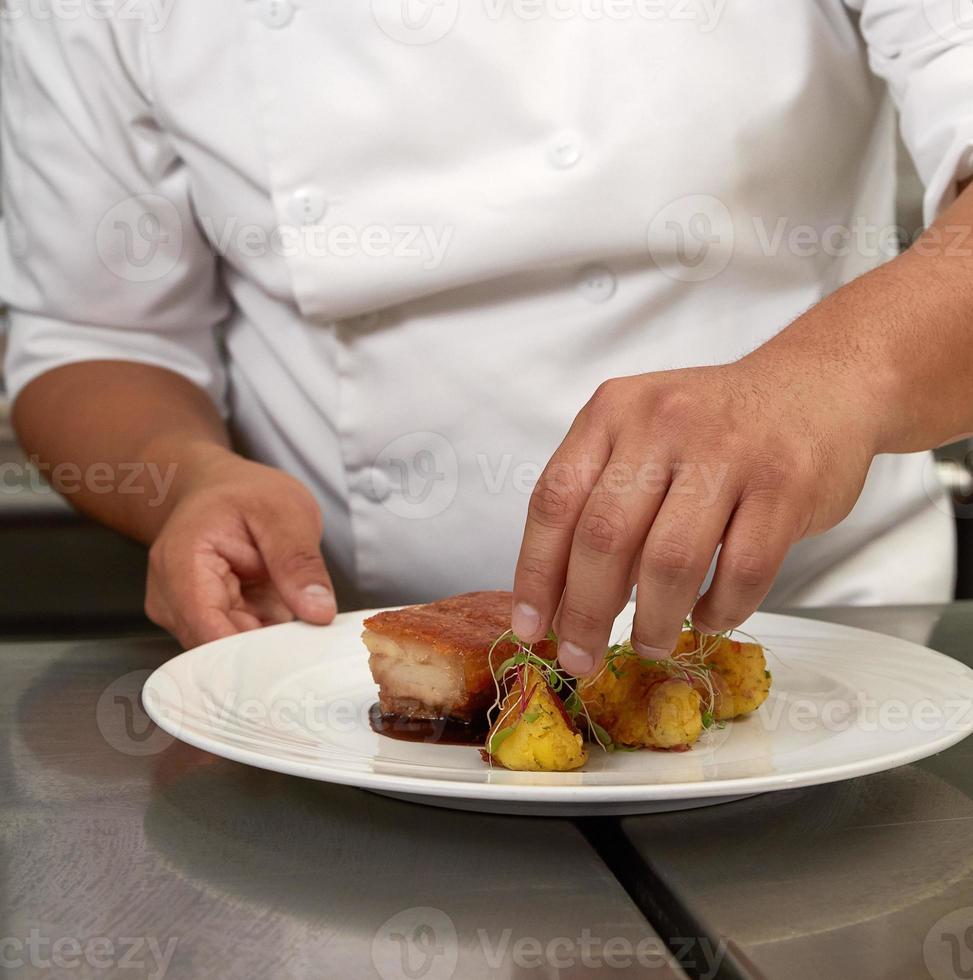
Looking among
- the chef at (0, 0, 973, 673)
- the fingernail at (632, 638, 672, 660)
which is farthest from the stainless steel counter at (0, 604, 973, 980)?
the chef at (0, 0, 973, 673)

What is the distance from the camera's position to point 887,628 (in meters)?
1.21

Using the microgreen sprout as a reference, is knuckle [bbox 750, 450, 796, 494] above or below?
above

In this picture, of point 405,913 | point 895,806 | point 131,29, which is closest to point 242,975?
point 405,913

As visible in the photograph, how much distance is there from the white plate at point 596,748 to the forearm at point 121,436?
0.44m

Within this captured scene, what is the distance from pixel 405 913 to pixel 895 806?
13.0 inches

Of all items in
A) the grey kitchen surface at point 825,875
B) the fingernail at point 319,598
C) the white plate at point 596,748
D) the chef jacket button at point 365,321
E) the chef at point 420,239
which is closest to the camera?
the grey kitchen surface at point 825,875

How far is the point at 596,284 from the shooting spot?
1334 millimetres

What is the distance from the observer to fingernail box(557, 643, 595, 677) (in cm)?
76

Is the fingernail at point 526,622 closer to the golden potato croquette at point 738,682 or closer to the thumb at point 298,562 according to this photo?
the golden potato croquette at point 738,682

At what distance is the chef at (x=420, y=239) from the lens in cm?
128

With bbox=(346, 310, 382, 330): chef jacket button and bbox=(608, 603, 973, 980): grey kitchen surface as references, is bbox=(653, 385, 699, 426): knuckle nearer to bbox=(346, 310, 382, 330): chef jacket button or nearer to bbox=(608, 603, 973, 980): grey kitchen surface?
bbox=(608, 603, 973, 980): grey kitchen surface

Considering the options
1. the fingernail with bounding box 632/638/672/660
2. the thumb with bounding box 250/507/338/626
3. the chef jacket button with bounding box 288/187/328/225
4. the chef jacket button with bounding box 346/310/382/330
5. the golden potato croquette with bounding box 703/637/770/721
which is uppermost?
the chef jacket button with bounding box 288/187/328/225

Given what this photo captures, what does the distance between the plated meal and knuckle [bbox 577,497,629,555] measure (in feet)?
0.35

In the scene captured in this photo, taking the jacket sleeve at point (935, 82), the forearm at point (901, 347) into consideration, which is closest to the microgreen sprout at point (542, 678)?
the forearm at point (901, 347)
